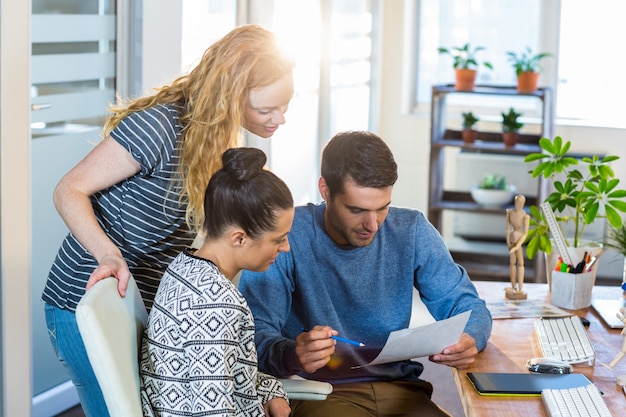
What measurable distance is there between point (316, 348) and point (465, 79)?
3752mm

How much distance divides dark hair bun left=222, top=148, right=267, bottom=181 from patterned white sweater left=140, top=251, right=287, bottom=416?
0.18 meters

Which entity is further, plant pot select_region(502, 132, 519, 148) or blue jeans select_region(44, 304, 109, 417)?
plant pot select_region(502, 132, 519, 148)

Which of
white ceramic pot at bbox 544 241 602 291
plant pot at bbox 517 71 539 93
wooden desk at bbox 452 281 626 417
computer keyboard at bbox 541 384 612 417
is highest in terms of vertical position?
plant pot at bbox 517 71 539 93

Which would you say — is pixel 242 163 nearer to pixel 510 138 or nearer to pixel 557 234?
pixel 557 234

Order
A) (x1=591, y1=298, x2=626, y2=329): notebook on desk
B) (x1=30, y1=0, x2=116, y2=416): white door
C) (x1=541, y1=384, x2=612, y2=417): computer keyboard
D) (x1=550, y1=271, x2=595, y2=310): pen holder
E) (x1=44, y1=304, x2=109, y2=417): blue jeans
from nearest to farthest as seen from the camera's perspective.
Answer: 1. (x1=541, y1=384, x2=612, y2=417): computer keyboard
2. (x1=44, y1=304, x2=109, y2=417): blue jeans
3. (x1=591, y1=298, x2=626, y2=329): notebook on desk
4. (x1=550, y1=271, x2=595, y2=310): pen holder
5. (x1=30, y1=0, x2=116, y2=416): white door

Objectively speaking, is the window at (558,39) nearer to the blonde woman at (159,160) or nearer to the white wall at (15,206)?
the white wall at (15,206)

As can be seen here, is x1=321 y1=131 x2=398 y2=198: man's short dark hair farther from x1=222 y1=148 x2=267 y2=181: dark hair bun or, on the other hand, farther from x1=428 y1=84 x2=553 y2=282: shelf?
x1=428 y1=84 x2=553 y2=282: shelf

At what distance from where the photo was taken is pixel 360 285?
210 cm

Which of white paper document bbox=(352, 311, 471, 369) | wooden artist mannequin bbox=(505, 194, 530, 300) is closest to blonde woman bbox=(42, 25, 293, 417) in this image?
white paper document bbox=(352, 311, 471, 369)

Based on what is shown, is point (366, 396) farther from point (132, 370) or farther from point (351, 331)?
point (132, 370)

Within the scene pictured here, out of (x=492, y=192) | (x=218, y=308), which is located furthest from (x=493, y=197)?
(x=218, y=308)

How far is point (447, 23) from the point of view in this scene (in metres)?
6.05

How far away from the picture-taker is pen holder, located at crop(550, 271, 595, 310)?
2416 millimetres

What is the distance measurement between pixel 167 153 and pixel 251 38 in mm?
295
